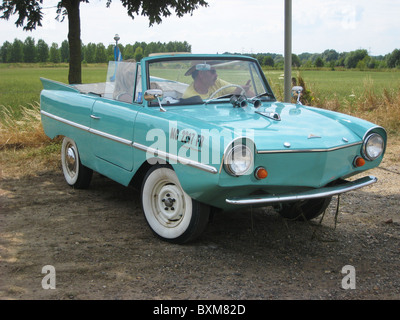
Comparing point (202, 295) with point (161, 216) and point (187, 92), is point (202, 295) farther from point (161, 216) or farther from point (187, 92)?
point (187, 92)

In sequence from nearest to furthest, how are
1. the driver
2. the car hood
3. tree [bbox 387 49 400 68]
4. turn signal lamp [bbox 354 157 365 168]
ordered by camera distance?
the car hood
turn signal lamp [bbox 354 157 365 168]
the driver
tree [bbox 387 49 400 68]

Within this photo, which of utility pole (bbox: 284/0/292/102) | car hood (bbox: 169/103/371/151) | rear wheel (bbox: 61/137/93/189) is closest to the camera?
car hood (bbox: 169/103/371/151)

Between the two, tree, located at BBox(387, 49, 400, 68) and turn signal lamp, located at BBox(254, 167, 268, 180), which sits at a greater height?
tree, located at BBox(387, 49, 400, 68)

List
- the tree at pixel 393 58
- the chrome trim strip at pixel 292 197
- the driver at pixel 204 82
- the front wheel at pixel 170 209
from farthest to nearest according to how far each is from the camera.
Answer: the tree at pixel 393 58, the driver at pixel 204 82, the front wheel at pixel 170 209, the chrome trim strip at pixel 292 197

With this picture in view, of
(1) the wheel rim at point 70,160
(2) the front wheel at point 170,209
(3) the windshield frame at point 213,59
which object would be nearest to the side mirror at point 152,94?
(3) the windshield frame at point 213,59

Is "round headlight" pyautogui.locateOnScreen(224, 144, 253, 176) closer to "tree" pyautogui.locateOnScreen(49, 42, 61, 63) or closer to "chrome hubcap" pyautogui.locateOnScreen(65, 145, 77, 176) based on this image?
"chrome hubcap" pyautogui.locateOnScreen(65, 145, 77, 176)

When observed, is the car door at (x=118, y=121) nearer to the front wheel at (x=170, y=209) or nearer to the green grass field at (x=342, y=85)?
the front wheel at (x=170, y=209)

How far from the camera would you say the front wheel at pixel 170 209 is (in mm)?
4059

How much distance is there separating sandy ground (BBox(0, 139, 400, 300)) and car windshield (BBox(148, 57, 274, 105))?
1264 millimetres

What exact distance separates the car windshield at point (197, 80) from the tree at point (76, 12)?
4883 mm

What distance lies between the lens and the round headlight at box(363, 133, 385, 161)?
14.0 ft

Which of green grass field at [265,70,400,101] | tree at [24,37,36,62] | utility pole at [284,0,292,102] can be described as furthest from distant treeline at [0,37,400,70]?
utility pole at [284,0,292,102]

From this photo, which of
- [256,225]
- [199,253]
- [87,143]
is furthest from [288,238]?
[87,143]

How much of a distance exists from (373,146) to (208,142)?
1563 millimetres
